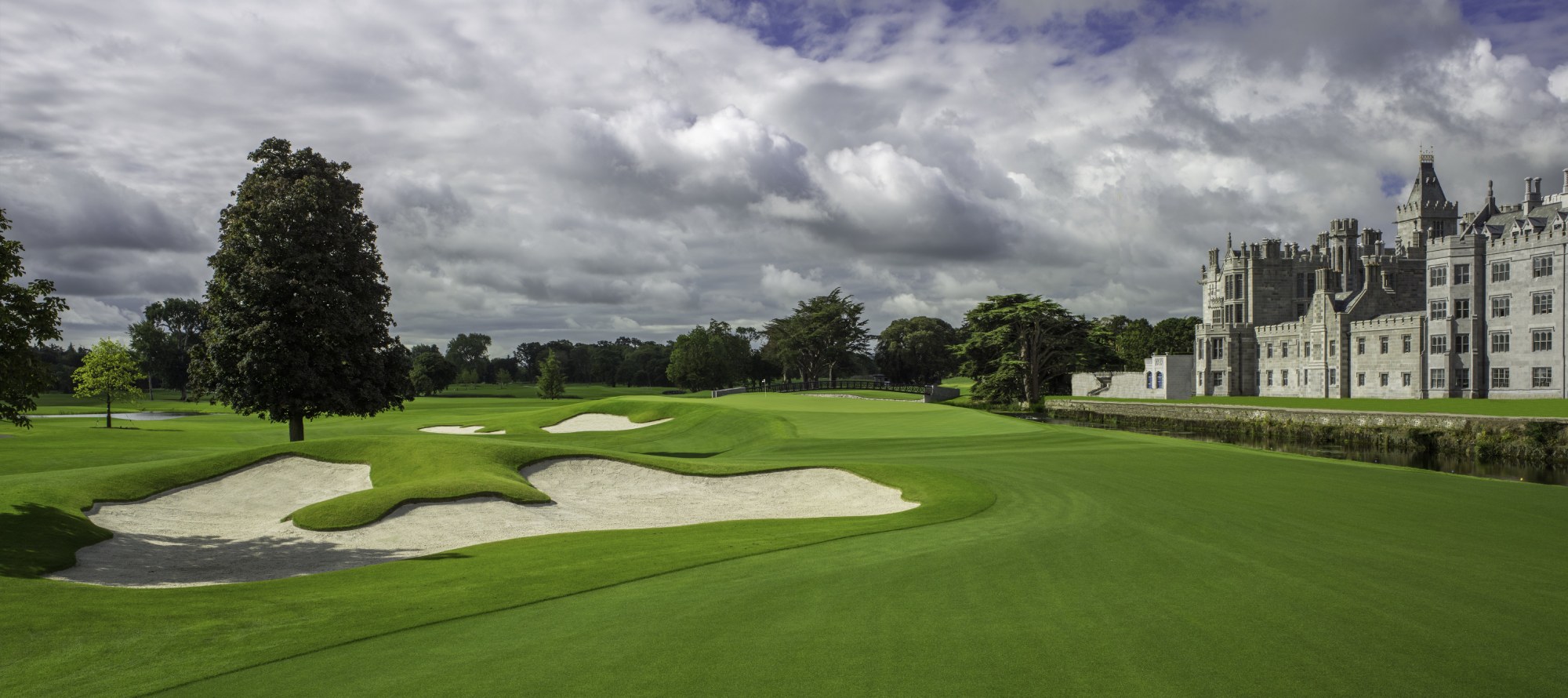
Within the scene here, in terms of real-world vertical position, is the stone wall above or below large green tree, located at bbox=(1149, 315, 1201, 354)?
below

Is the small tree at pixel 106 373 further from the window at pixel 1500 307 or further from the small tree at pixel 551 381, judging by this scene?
the window at pixel 1500 307

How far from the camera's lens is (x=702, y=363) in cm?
10456

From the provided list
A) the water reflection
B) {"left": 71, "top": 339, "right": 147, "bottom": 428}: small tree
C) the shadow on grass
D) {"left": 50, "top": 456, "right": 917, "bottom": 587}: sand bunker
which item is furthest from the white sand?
the water reflection

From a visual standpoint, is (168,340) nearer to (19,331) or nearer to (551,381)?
(551,381)

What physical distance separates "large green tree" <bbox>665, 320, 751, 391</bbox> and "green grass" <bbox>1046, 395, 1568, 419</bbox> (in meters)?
59.0

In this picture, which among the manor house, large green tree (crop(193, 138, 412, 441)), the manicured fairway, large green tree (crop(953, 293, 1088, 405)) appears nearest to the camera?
the manicured fairway

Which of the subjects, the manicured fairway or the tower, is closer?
the manicured fairway

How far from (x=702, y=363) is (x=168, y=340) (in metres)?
69.2

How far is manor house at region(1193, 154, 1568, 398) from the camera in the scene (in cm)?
5475

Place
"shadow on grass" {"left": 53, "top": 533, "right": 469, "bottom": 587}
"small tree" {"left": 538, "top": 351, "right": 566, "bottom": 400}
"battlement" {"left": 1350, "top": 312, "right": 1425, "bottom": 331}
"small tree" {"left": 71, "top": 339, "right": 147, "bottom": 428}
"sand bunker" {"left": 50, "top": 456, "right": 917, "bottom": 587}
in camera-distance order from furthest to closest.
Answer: "small tree" {"left": 538, "top": 351, "right": 566, "bottom": 400}
"battlement" {"left": 1350, "top": 312, "right": 1425, "bottom": 331}
"small tree" {"left": 71, "top": 339, "right": 147, "bottom": 428}
"sand bunker" {"left": 50, "top": 456, "right": 917, "bottom": 587}
"shadow on grass" {"left": 53, "top": 533, "right": 469, "bottom": 587}

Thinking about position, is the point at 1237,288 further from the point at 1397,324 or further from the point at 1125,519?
the point at 1125,519

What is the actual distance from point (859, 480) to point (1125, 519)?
27.8ft

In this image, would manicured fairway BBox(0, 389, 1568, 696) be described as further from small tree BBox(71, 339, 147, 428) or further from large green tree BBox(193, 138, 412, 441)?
small tree BBox(71, 339, 147, 428)

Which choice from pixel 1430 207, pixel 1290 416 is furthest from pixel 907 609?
pixel 1430 207
